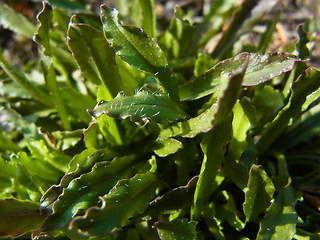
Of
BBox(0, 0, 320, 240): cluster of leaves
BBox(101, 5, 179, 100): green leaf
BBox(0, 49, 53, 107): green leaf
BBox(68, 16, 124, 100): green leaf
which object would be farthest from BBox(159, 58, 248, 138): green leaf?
BBox(0, 49, 53, 107): green leaf

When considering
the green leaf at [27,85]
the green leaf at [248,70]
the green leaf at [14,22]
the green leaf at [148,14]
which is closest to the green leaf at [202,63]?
the green leaf at [248,70]

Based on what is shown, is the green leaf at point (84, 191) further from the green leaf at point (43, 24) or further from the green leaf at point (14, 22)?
the green leaf at point (14, 22)

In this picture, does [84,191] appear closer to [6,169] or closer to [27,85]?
[6,169]

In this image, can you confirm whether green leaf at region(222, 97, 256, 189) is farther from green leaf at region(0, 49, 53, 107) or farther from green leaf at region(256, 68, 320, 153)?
green leaf at region(0, 49, 53, 107)

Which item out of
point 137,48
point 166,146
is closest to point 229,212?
point 166,146

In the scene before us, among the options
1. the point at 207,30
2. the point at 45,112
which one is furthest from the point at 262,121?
the point at 45,112

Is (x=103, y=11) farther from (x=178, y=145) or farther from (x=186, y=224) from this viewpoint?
(x=186, y=224)
